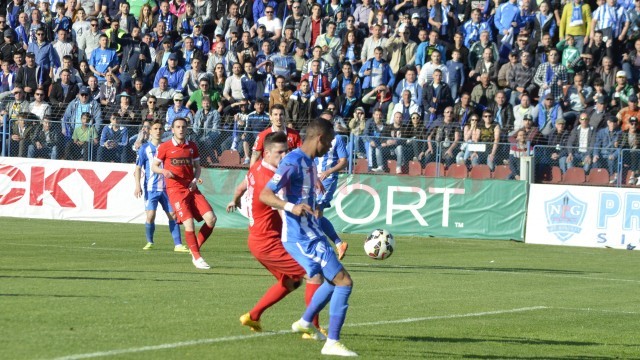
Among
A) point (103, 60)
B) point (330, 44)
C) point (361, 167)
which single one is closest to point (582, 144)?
point (361, 167)

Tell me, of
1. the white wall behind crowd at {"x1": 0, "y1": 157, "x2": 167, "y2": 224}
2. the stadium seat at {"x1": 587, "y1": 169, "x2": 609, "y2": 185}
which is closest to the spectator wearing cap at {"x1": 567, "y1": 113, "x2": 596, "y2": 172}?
the stadium seat at {"x1": 587, "y1": 169, "x2": 609, "y2": 185}

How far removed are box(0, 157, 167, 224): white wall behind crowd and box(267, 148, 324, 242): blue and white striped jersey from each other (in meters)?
17.5

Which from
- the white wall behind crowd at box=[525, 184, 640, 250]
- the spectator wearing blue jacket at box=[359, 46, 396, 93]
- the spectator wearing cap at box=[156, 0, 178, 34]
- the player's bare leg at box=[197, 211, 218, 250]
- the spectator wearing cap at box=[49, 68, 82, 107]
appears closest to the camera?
the player's bare leg at box=[197, 211, 218, 250]

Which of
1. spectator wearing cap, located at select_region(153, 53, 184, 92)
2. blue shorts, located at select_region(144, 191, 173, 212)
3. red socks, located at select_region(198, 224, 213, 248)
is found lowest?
red socks, located at select_region(198, 224, 213, 248)

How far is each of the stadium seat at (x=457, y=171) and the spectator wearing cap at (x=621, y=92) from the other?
398 cm

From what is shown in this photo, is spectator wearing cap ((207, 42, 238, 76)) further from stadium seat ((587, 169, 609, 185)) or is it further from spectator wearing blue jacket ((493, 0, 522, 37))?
stadium seat ((587, 169, 609, 185))

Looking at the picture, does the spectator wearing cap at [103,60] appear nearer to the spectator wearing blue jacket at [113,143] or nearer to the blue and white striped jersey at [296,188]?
the spectator wearing blue jacket at [113,143]

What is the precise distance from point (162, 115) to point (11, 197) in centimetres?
410

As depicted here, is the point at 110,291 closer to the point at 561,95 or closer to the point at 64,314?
the point at 64,314

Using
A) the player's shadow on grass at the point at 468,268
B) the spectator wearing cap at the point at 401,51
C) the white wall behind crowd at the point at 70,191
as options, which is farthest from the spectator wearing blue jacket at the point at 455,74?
the player's shadow on grass at the point at 468,268

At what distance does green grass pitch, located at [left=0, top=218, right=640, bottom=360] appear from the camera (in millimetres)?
9273

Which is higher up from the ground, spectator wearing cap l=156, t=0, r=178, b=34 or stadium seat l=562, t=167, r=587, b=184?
spectator wearing cap l=156, t=0, r=178, b=34

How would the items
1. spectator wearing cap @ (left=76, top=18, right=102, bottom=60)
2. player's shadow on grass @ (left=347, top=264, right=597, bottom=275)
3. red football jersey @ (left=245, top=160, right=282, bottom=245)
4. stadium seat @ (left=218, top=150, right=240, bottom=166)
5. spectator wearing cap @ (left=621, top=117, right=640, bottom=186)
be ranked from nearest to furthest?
red football jersey @ (left=245, top=160, right=282, bottom=245) < player's shadow on grass @ (left=347, top=264, right=597, bottom=275) < spectator wearing cap @ (left=621, top=117, right=640, bottom=186) < stadium seat @ (left=218, top=150, right=240, bottom=166) < spectator wearing cap @ (left=76, top=18, right=102, bottom=60)

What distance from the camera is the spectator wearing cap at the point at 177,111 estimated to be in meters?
26.9
